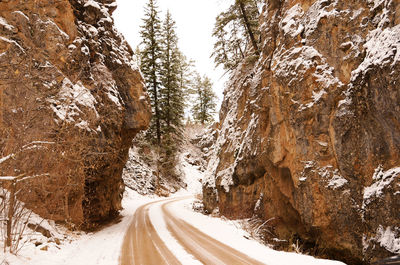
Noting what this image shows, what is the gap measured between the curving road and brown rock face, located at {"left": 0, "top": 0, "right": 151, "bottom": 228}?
3170mm

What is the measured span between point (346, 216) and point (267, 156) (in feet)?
14.9

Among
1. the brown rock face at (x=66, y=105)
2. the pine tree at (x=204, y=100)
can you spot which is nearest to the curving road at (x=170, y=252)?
the brown rock face at (x=66, y=105)

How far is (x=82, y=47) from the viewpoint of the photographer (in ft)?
45.1

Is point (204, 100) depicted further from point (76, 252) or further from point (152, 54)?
point (76, 252)

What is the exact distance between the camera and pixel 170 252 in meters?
7.60

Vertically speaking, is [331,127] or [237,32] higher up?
[237,32]

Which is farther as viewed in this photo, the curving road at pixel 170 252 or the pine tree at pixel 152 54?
the pine tree at pixel 152 54

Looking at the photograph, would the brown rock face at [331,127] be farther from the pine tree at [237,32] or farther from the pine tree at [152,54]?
the pine tree at [152,54]

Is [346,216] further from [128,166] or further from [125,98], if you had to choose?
[128,166]

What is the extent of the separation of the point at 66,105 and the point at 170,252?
596 centimetres

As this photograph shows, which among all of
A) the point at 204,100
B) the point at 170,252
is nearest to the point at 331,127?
the point at 170,252

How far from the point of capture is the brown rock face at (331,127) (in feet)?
21.6

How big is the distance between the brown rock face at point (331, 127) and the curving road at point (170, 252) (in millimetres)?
3659

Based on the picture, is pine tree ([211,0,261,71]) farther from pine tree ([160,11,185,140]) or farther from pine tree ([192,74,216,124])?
pine tree ([192,74,216,124])
